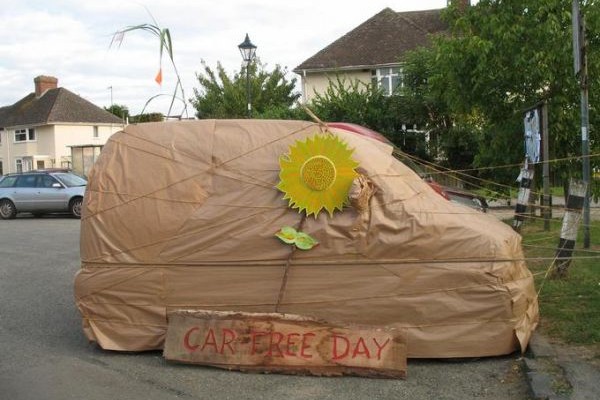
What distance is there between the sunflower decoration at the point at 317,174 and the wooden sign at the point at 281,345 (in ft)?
3.01

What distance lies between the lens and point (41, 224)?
18562 mm

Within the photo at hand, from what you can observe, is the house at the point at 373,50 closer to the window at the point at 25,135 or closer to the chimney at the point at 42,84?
the window at the point at 25,135

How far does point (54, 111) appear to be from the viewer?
49.5 m

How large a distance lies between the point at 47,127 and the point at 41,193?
31.1m

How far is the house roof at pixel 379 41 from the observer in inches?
1346

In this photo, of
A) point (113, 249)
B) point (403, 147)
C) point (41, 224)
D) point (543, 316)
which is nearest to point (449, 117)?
point (403, 147)

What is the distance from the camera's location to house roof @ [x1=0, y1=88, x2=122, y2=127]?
49562mm

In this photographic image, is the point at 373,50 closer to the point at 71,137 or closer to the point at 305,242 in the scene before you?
the point at 71,137

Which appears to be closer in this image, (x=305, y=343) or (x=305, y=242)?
(x=305, y=343)

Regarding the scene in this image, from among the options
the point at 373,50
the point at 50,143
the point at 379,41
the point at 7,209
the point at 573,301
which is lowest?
the point at 7,209

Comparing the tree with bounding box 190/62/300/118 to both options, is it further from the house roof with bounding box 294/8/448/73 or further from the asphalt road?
the asphalt road

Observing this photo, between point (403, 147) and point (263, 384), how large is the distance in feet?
65.4

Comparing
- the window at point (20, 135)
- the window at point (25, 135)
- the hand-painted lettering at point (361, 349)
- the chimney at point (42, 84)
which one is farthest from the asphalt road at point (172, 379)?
the chimney at point (42, 84)

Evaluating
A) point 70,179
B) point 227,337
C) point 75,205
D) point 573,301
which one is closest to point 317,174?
point 227,337
